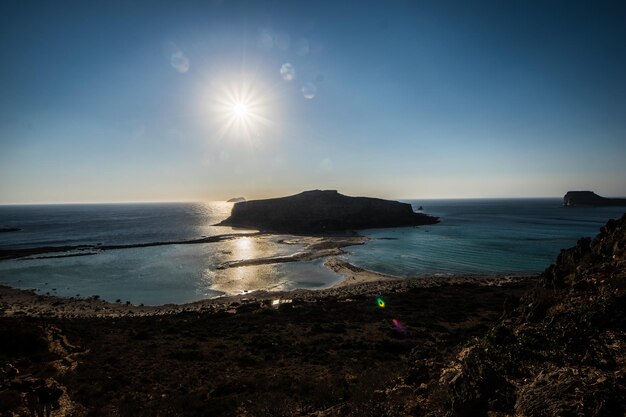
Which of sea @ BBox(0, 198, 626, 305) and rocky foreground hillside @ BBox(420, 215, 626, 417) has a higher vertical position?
rocky foreground hillside @ BBox(420, 215, 626, 417)

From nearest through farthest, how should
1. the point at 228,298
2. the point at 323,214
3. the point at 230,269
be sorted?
1. the point at 228,298
2. the point at 230,269
3. the point at 323,214

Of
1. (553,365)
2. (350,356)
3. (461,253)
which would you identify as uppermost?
(553,365)

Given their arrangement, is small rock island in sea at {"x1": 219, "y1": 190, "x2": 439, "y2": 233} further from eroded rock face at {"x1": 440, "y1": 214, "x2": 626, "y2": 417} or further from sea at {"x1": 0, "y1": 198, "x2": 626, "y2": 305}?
eroded rock face at {"x1": 440, "y1": 214, "x2": 626, "y2": 417}

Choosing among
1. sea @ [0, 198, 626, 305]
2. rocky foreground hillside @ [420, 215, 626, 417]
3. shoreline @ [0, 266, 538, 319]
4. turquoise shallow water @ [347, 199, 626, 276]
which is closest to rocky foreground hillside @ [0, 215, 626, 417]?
rocky foreground hillside @ [420, 215, 626, 417]

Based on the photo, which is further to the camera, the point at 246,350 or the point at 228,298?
the point at 228,298

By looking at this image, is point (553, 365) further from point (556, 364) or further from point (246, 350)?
point (246, 350)

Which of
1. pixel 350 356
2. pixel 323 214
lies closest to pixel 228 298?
pixel 350 356

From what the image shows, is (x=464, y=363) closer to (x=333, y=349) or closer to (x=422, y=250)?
(x=333, y=349)

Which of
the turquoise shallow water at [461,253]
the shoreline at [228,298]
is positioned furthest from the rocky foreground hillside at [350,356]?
the turquoise shallow water at [461,253]

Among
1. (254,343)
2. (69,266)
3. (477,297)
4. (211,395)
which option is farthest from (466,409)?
(69,266)
